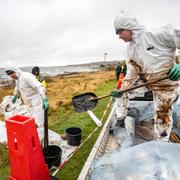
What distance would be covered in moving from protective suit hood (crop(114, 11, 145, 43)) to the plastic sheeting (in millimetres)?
1828

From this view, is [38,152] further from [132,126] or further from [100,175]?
[132,126]

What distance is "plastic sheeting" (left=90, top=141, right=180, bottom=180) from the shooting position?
1.57 m

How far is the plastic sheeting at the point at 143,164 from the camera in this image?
5.14ft

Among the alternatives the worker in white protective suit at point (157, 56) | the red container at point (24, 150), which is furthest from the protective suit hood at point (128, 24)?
the red container at point (24, 150)

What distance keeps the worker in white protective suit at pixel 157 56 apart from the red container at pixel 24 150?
1843 mm

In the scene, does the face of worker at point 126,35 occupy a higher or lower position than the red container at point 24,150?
higher

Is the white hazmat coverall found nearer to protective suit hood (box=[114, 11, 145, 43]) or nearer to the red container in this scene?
the red container

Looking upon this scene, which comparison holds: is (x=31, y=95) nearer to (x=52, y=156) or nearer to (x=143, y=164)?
(x=52, y=156)

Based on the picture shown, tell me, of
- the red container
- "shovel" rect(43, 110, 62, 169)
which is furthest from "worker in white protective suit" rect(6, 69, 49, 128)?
the red container

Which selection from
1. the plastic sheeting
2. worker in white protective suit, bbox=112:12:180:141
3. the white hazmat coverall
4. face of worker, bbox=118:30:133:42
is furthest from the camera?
the white hazmat coverall

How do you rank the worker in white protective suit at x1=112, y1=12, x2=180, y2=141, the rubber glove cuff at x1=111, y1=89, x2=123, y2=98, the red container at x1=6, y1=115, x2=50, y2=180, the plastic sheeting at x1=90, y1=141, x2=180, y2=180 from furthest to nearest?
the rubber glove cuff at x1=111, y1=89, x2=123, y2=98, the worker in white protective suit at x1=112, y1=12, x2=180, y2=141, the red container at x1=6, y1=115, x2=50, y2=180, the plastic sheeting at x1=90, y1=141, x2=180, y2=180

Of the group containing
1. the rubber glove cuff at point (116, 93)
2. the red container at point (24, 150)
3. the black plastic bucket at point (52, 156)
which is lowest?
the black plastic bucket at point (52, 156)

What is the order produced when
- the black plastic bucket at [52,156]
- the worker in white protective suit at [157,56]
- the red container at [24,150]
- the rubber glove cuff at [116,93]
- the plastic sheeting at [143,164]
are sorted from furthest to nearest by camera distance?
the rubber glove cuff at [116,93] → the black plastic bucket at [52,156] → the worker in white protective suit at [157,56] → the red container at [24,150] → the plastic sheeting at [143,164]

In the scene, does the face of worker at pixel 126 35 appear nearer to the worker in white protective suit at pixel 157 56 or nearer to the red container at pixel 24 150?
the worker in white protective suit at pixel 157 56
